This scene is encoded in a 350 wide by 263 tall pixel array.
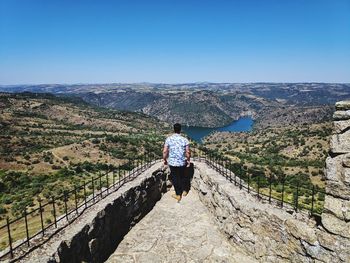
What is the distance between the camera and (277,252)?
17.4 feet

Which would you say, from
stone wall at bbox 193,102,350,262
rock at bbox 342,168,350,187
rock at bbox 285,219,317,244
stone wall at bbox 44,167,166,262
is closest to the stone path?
stone wall at bbox 44,167,166,262

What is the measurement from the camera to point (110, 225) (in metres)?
6.28

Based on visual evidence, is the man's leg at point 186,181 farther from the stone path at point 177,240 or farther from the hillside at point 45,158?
the hillside at point 45,158

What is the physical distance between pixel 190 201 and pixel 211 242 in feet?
7.50

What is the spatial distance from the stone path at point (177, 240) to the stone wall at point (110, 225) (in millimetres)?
217

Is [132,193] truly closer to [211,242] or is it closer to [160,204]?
[160,204]

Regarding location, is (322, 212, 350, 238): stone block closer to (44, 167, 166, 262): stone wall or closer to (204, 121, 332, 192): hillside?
(44, 167, 166, 262): stone wall

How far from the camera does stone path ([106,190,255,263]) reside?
5.94 m

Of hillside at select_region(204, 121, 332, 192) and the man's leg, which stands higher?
the man's leg

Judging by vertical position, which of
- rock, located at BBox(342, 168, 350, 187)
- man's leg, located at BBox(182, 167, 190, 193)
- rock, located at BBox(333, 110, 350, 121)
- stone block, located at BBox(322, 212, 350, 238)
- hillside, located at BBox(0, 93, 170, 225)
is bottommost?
hillside, located at BBox(0, 93, 170, 225)

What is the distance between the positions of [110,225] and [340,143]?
441 centimetres

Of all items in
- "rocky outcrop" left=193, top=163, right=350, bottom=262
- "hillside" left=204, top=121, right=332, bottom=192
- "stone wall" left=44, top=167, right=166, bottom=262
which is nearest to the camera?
"rocky outcrop" left=193, top=163, right=350, bottom=262

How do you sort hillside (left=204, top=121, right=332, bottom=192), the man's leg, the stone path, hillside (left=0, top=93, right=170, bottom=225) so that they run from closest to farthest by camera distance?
the stone path → the man's leg → hillside (left=0, top=93, right=170, bottom=225) → hillside (left=204, top=121, right=332, bottom=192)

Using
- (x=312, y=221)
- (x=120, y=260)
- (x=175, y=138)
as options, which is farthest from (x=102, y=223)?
(x=312, y=221)
